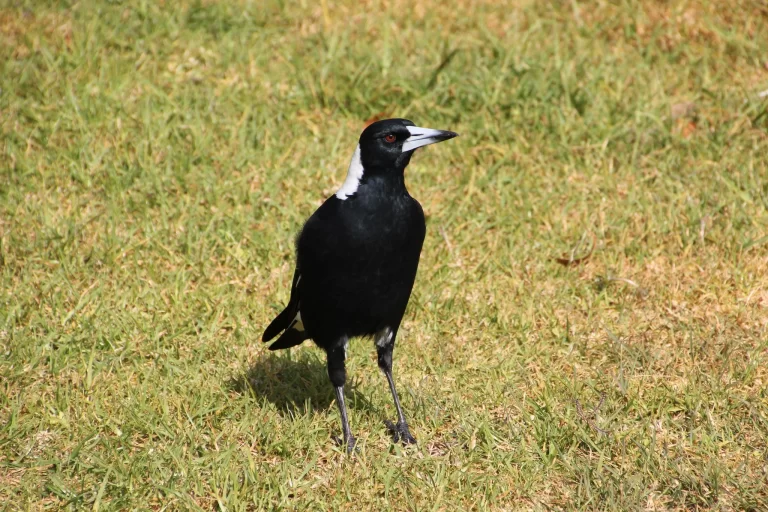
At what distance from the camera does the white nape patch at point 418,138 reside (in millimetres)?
3186

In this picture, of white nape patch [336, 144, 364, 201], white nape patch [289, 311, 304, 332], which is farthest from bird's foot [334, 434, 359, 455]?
white nape patch [336, 144, 364, 201]

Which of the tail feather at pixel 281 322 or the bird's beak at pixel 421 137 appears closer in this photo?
the bird's beak at pixel 421 137

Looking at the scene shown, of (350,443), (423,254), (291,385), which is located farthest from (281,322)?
(423,254)

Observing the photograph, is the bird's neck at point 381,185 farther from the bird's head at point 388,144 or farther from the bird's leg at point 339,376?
the bird's leg at point 339,376

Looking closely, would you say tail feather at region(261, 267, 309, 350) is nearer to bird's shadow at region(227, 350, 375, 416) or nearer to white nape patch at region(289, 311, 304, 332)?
white nape patch at region(289, 311, 304, 332)

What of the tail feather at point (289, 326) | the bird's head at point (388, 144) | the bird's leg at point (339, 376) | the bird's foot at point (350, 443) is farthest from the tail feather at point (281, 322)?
the bird's head at point (388, 144)

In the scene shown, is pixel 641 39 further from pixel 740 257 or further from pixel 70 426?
pixel 70 426

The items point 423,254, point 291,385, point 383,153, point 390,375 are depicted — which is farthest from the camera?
point 423,254

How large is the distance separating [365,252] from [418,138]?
0.46m

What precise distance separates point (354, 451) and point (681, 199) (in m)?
2.23

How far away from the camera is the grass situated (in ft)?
10.0

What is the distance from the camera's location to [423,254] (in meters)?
4.36

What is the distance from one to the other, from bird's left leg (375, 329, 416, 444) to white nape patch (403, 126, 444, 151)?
634mm

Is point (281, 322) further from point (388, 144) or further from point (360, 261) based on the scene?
point (388, 144)
